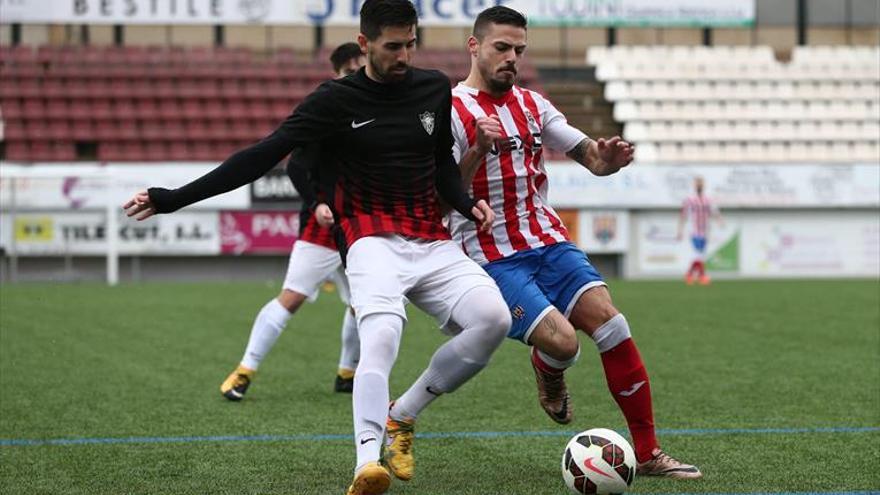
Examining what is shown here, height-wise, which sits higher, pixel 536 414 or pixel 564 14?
pixel 564 14

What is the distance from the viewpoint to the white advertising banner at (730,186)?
81.8ft

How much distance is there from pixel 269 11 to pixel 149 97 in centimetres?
327

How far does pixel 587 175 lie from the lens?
24.8 meters

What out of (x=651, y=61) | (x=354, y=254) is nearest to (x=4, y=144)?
(x=651, y=61)

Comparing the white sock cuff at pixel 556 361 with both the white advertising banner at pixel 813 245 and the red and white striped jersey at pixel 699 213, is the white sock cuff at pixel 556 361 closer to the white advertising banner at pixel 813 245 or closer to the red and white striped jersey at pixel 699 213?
the red and white striped jersey at pixel 699 213

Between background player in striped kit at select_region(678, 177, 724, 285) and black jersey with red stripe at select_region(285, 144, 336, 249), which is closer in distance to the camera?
black jersey with red stripe at select_region(285, 144, 336, 249)

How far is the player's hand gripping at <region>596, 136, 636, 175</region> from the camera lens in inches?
Result: 206

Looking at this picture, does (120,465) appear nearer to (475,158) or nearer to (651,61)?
(475,158)

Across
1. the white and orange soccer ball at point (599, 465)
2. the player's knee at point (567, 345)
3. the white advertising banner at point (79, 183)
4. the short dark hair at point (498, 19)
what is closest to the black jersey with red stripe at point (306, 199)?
the short dark hair at point (498, 19)

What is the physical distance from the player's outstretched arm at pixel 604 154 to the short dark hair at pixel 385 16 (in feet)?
3.13

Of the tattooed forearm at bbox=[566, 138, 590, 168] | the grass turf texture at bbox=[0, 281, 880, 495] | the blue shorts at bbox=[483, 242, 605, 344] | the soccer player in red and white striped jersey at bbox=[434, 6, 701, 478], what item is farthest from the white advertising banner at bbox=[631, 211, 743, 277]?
the blue shorts at bbox=[483, 242, 605, 344]

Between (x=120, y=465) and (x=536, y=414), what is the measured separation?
7.87 feet

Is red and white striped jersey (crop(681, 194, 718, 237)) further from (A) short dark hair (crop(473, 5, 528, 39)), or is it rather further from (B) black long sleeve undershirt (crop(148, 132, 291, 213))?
(B) black long sleeve undershirt (crop(148, 132, 291, 213))

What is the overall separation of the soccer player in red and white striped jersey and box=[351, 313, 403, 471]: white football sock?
0.74m
